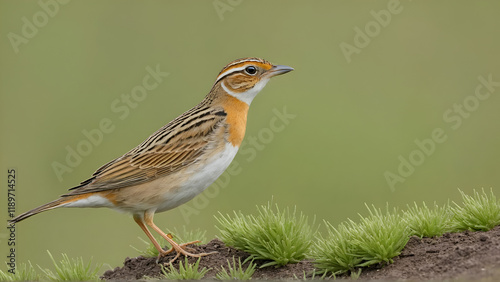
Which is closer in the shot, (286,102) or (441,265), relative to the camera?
(441,265)

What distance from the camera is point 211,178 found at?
9.61 metres

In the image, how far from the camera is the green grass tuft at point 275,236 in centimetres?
882

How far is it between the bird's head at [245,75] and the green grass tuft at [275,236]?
1.99 meters

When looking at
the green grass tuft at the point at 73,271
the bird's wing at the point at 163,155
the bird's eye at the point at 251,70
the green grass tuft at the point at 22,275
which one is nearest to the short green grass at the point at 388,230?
the bird's wing at the point at 163,155

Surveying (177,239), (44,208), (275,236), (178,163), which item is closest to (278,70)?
(178,163)

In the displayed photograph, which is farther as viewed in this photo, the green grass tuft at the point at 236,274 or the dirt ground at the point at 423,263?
the green grass tuft at the point at 236,274

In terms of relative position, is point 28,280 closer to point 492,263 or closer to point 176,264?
point 176,264

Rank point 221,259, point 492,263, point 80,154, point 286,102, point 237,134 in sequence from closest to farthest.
→ 1. point 492,263
2. point 221,259
3. point 237,134
4. point 80,154
5. point 286,102

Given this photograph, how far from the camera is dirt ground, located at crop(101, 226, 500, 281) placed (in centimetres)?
748

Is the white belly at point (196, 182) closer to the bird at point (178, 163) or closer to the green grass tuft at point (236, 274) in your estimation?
the bird at point (178, 163)

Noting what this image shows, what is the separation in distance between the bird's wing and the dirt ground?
1.17 meters

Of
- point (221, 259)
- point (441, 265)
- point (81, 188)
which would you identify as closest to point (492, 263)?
point (441, 265)

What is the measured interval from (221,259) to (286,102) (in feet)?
32.3

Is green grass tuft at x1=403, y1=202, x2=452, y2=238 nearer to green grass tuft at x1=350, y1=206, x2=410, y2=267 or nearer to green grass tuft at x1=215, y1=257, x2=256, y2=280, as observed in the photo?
green grass tuft at x1=350, y1=206, x2=410, y2=267
